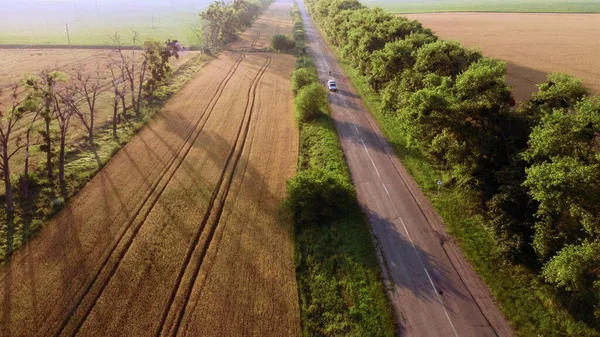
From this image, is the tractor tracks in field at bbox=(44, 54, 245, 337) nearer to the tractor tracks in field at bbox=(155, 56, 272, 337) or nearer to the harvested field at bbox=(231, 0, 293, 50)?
the tractor tracks in field at bbox=(155, 56, 272, 337)

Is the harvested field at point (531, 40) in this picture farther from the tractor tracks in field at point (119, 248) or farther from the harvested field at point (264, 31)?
the harvested field at point (264, 31)

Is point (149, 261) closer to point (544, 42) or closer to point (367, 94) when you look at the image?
point (367, 94)

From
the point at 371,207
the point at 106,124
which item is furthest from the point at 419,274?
the point at 106,124

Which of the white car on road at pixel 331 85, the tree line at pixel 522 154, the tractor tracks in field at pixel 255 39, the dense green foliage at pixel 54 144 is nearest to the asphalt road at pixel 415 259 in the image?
the tree line at pixel 522 154

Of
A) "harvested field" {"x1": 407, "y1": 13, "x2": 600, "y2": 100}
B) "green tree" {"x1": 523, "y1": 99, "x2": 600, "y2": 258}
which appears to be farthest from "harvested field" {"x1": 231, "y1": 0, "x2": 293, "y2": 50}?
"green tree" {"x1": 523, "y1": 99, "x2": 600, "y2": 258}

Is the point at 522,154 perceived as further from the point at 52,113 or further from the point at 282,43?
the point at 282,43
